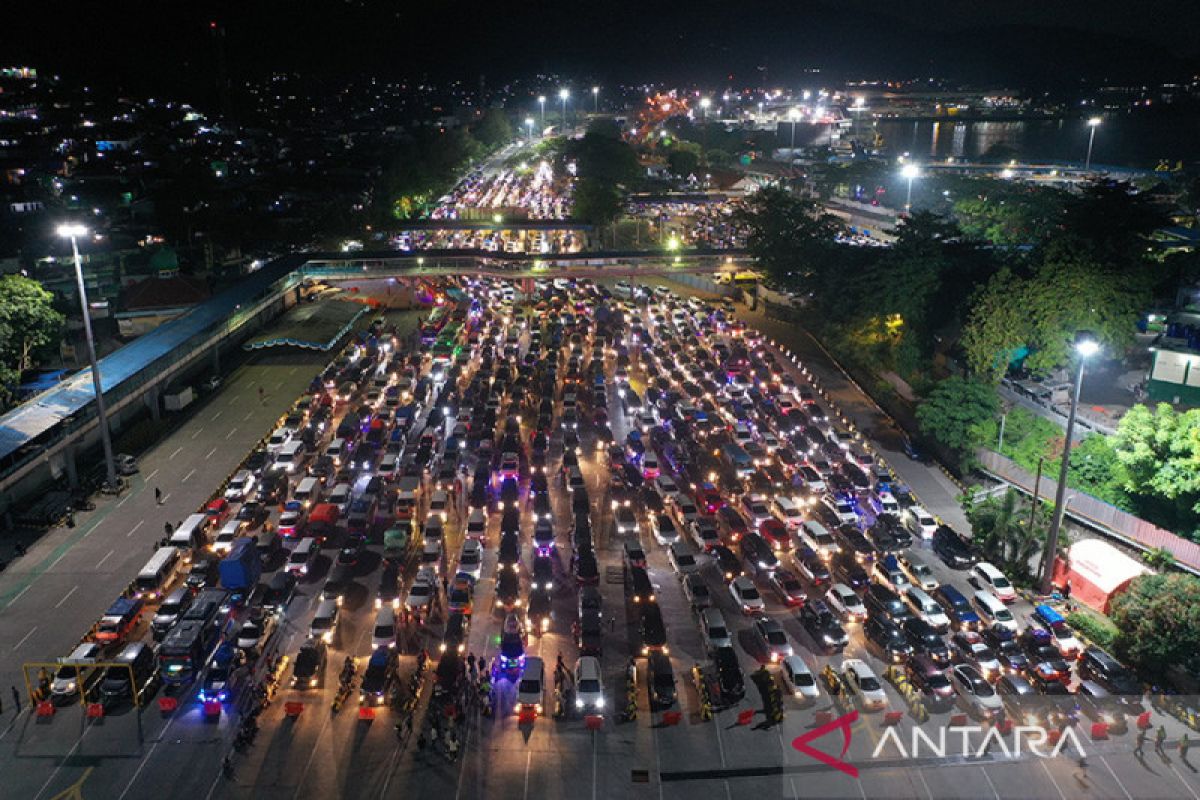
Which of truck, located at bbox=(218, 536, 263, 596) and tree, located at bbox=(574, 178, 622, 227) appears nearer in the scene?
truck, located at bbox=(218, 536, 263, 596)

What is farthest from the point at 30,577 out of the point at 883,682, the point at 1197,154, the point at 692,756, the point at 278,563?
the point at 1197,154

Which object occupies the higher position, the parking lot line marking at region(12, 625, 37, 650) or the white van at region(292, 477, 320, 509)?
the white van at region(292, 477, 320, 509)

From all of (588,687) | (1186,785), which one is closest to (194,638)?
(588,687)

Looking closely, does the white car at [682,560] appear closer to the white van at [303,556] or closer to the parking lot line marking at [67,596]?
the white van at [303,556]

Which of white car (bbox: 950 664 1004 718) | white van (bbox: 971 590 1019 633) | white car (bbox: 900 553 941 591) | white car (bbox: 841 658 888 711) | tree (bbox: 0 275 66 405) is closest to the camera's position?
white car (bbox: 950 664 1004 718)

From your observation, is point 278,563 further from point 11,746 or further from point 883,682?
point 883,682

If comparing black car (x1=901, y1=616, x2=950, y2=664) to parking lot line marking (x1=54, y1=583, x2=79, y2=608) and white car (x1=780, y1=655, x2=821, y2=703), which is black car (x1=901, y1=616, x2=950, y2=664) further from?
parking lot line marking (x1=54, y1=583, x2=79, y2=608)

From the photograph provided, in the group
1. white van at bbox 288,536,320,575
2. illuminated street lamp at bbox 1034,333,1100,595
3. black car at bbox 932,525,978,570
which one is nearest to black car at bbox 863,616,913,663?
black car at bbox 932,525,978,570
